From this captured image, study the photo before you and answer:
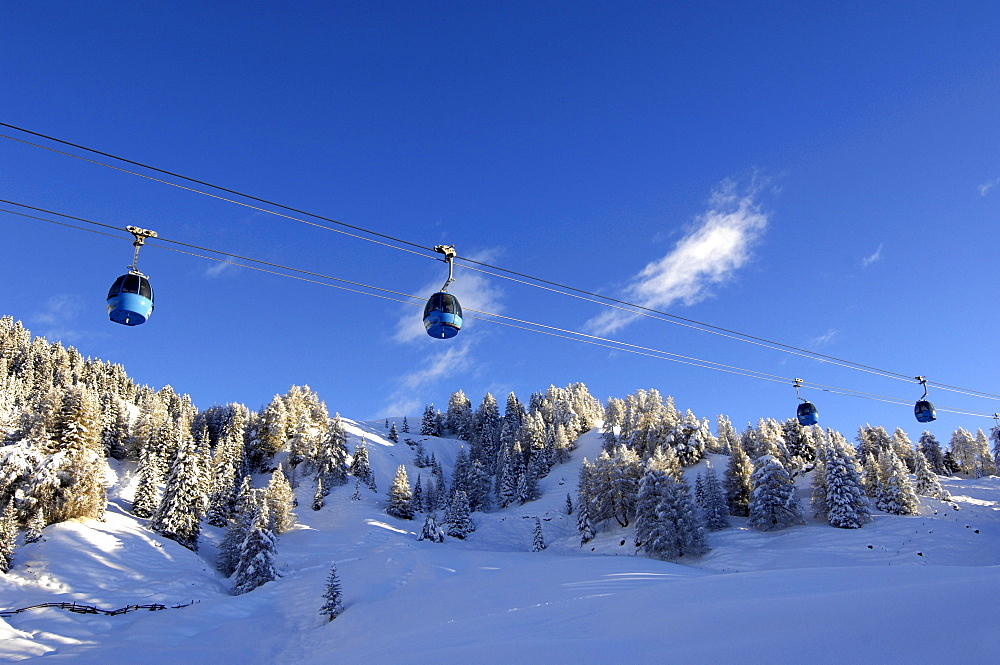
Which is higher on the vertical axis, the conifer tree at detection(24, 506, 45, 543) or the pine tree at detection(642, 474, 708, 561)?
the conifer tree at detection(24, 506, 45, 543)

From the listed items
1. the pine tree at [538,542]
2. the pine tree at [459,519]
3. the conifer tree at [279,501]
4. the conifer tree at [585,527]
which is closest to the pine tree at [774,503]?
the conifer tree at [585,527]

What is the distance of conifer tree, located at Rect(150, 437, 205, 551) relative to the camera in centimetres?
4894

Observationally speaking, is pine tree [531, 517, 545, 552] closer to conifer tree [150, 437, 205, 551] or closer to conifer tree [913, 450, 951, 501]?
conifer tree [150, 437, 205, 551]

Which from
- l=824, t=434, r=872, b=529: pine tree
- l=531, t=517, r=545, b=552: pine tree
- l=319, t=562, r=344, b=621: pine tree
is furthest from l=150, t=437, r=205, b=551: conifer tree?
l=824, t=434, r=872, b=529: pine tree

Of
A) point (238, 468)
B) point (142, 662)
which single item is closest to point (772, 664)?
point (142, 662)

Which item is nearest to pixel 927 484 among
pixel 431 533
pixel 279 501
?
pixel 431 533

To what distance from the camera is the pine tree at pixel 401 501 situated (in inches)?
2768

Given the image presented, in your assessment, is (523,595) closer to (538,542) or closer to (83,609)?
(83,609)

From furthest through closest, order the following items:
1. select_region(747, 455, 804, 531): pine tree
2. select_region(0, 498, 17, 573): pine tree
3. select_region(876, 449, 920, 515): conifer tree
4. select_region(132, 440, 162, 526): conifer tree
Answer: select_region(132, 440, 162, 526): conifer tree, select_region(876, 449, 920, 515): conifer tree, select_region(747, 455, 804, 531): pine tree, select_region(0, 498, 17, 573): pine tree

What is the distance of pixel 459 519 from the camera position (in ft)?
215

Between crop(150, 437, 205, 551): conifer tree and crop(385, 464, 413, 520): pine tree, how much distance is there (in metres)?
24.9

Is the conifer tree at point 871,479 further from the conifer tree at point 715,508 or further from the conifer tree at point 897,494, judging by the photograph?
the conifer tree at point 715,508

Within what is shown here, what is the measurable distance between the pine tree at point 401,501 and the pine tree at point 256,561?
28.8 meters

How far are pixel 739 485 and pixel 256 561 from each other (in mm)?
53941
